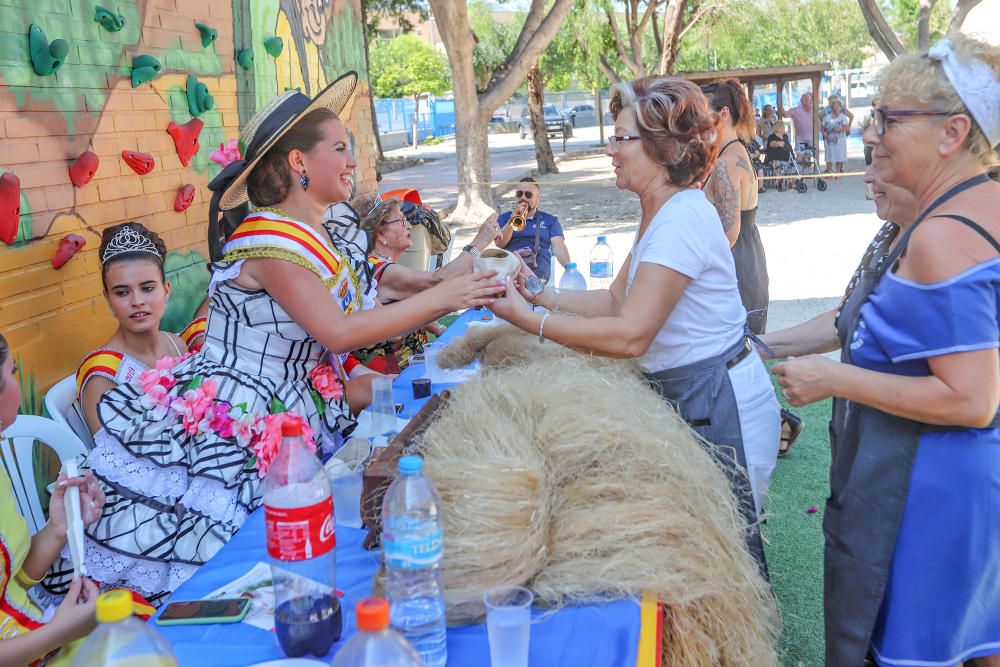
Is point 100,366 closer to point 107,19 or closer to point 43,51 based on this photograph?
point 43,51

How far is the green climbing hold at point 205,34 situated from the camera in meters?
5.12

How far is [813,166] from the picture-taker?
64.4 ft

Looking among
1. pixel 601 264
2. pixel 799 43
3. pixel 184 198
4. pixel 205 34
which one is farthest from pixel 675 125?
pixel 799 43

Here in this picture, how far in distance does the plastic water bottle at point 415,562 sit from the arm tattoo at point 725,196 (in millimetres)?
3448

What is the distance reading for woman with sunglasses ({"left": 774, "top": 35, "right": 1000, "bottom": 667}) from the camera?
1.74 meters

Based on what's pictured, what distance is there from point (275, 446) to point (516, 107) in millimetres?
68513

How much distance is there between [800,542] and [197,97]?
433cm

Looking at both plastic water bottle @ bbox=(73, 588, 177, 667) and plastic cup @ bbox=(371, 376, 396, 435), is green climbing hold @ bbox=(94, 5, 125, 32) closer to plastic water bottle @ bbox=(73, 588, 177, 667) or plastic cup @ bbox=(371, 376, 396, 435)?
plastic cup @ bbox=(371, 376, 396, 435)

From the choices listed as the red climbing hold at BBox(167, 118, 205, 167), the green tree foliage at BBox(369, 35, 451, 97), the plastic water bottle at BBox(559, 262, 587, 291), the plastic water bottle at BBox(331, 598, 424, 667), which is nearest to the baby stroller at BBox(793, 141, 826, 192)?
the plastic water bottle at BBox(559, 262, 587, 291)

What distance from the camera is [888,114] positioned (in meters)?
1.88

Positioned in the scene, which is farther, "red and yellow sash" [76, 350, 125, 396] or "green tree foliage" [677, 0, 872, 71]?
"green tree foliage" [677, 0, 872, 71]

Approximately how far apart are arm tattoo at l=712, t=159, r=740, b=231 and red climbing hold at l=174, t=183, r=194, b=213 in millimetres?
3121

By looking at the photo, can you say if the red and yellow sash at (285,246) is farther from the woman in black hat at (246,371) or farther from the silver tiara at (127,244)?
the silver tiara at (127,244)

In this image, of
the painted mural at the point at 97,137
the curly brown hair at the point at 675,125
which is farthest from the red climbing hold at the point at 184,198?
the curly brown hair at the point at 675,125
